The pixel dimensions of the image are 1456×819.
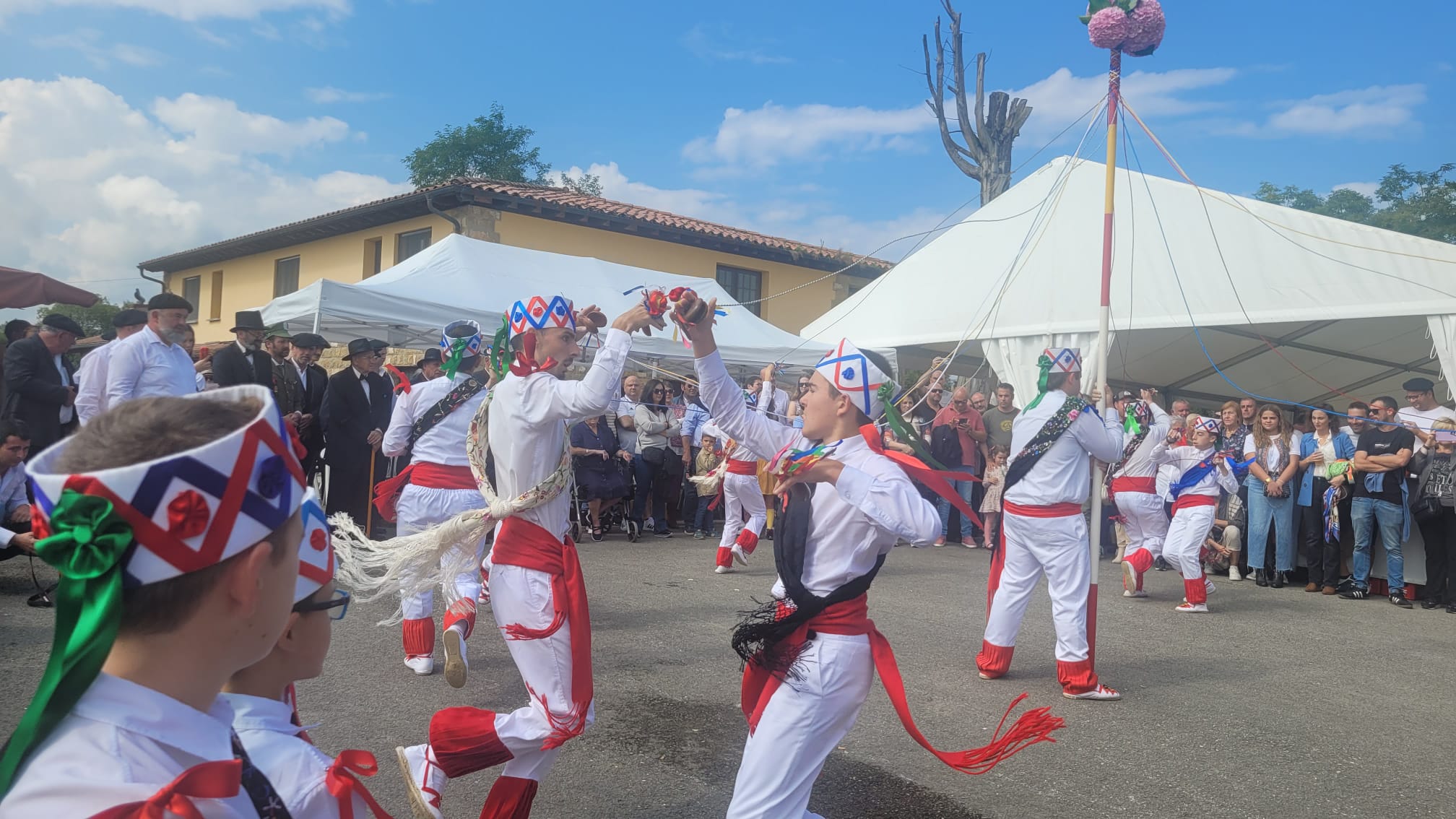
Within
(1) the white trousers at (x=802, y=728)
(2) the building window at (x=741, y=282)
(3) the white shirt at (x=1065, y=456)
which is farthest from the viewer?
(2) the building window at (x=741, y=282)

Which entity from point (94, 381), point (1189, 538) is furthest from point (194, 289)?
point (1189, 538)

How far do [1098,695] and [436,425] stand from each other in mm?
4231

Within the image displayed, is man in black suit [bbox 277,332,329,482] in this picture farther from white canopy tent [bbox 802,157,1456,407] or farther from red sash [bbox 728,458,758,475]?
white canopy tent [bbox 802,157,1456,407]

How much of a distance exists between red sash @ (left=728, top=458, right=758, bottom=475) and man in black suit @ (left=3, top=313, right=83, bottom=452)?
5848 millimetres

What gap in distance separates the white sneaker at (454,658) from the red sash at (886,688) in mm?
1779

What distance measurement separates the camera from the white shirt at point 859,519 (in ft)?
9.92

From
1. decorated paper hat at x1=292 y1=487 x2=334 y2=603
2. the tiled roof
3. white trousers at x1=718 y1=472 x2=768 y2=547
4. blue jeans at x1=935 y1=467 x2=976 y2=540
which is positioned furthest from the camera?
the tiled roof

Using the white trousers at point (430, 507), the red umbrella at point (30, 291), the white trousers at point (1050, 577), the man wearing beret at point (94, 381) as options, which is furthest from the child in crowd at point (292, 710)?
the red umbrella at point (30, 291)

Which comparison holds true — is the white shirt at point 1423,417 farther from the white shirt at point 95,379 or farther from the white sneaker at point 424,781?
the white shirt at point 95,379

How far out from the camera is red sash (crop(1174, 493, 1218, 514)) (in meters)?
9.69

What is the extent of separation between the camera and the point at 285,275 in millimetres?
26656

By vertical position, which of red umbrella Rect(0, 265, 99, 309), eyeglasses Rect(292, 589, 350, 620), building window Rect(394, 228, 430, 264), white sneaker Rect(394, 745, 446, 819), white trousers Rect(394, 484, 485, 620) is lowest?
white sneaker Rect(394, 745, 446, 819)

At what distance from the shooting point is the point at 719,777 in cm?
439

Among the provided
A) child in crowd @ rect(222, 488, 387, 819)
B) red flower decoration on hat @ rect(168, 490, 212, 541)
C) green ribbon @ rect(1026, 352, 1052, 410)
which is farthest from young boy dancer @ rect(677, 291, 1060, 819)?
green ribbon @ rect(1026, 352, 1052, 410)
